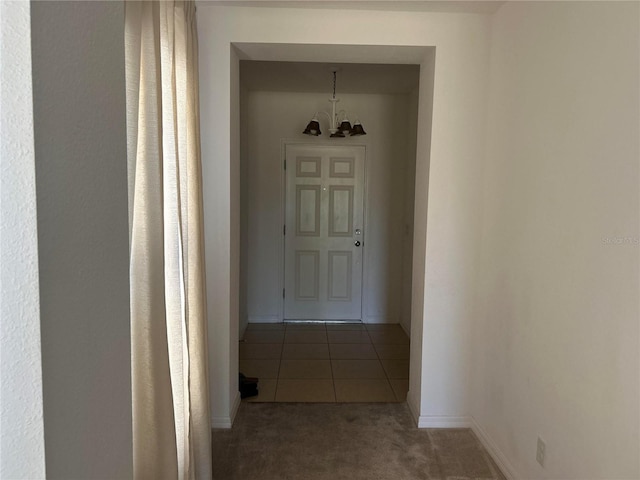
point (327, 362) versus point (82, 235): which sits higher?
point (82, 235)

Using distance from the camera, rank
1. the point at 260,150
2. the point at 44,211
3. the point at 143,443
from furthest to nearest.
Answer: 1. the point at 260,150
2. the point at 143,443
3. the point at 44,211

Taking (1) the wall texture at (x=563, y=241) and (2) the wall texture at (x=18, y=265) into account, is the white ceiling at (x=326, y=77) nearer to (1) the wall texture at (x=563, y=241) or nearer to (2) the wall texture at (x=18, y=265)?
(1) the wall texture at (x=563, y=241)

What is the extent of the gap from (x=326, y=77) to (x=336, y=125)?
2.13ft

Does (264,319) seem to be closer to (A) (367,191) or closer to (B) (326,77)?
(A) (367,191)

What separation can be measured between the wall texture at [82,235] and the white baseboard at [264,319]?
13.0 feet

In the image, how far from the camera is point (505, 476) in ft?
7.16

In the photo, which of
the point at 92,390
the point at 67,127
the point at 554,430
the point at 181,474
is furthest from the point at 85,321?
the point at 554,430

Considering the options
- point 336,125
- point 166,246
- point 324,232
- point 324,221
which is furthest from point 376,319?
point 166,246

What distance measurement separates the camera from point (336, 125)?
4496 mm

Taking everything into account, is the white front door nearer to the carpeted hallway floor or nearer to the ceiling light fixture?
the ceiling light fixture

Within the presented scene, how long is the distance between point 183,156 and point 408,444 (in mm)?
2029

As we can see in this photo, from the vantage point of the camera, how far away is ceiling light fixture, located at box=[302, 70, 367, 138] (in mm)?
A: 4105

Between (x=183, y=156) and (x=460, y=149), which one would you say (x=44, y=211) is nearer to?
(x=183, y=156)

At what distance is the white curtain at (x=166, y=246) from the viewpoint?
1.35 m
